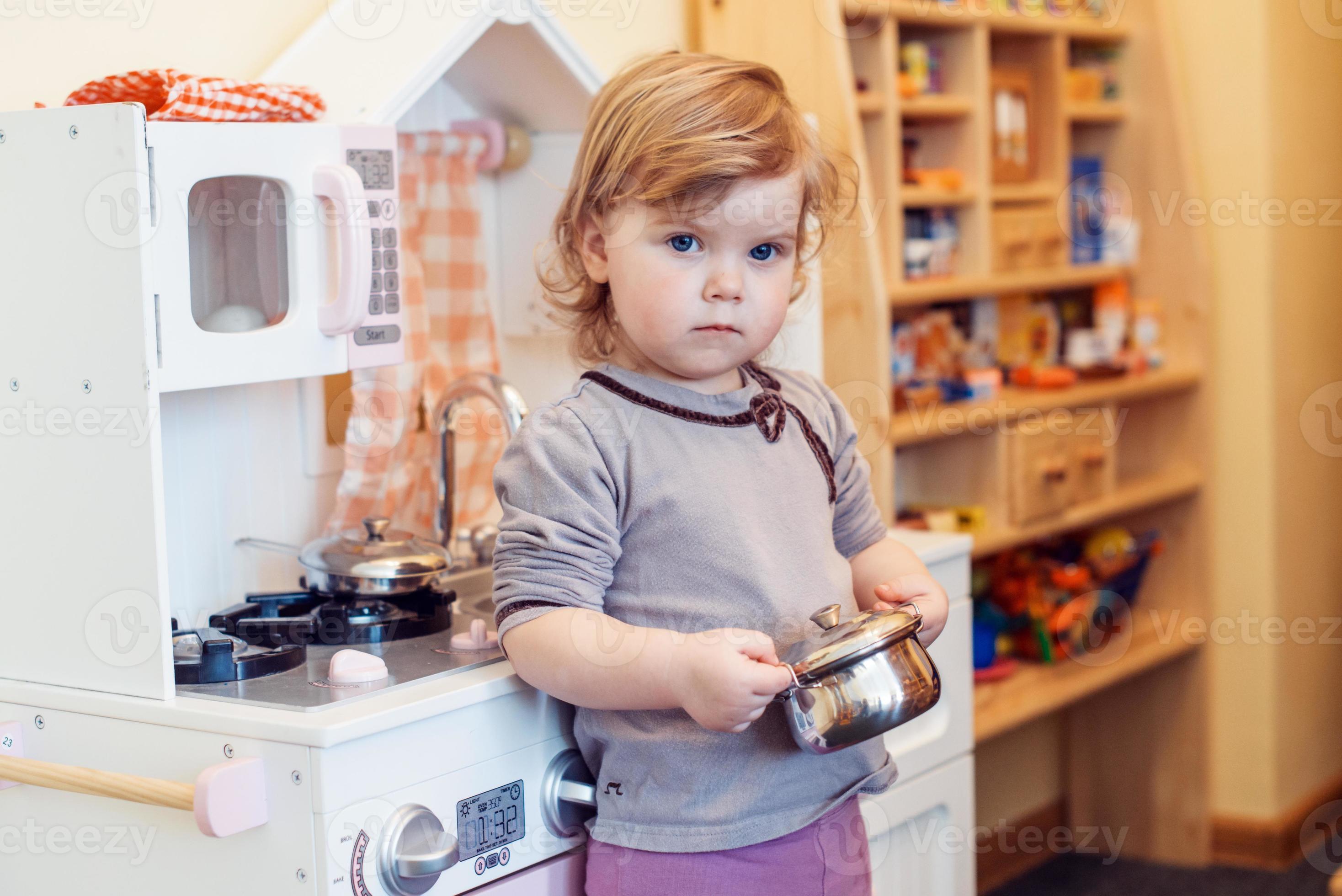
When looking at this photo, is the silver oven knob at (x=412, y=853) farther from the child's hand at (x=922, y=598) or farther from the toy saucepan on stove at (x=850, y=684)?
the child's hand at (x=922, y=598)

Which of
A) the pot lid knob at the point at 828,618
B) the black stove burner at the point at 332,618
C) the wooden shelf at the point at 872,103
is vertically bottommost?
the black stove burner at the point at 332,618

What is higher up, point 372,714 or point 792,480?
point 792,480

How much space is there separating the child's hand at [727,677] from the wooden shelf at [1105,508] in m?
1.08

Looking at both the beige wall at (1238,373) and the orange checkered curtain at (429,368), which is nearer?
the orange checkered curtain at (429,368)

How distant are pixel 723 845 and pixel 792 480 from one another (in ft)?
0.91

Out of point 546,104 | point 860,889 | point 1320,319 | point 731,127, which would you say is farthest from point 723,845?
point 1320,319

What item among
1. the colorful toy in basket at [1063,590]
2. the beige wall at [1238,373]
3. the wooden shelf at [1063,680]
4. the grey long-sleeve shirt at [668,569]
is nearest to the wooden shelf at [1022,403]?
the beige wall at [1238,373]

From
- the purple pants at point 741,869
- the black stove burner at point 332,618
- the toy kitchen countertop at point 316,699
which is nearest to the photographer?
the toy kitchen countertop at point 316,699

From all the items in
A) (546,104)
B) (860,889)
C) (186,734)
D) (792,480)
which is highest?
(546,104)

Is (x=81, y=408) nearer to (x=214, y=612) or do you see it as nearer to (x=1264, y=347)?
(x=214, y=612)

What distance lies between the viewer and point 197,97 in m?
Result: 1.01

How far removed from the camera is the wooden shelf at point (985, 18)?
185cm

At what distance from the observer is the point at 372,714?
89 cm

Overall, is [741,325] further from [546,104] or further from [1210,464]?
[1210,464]
